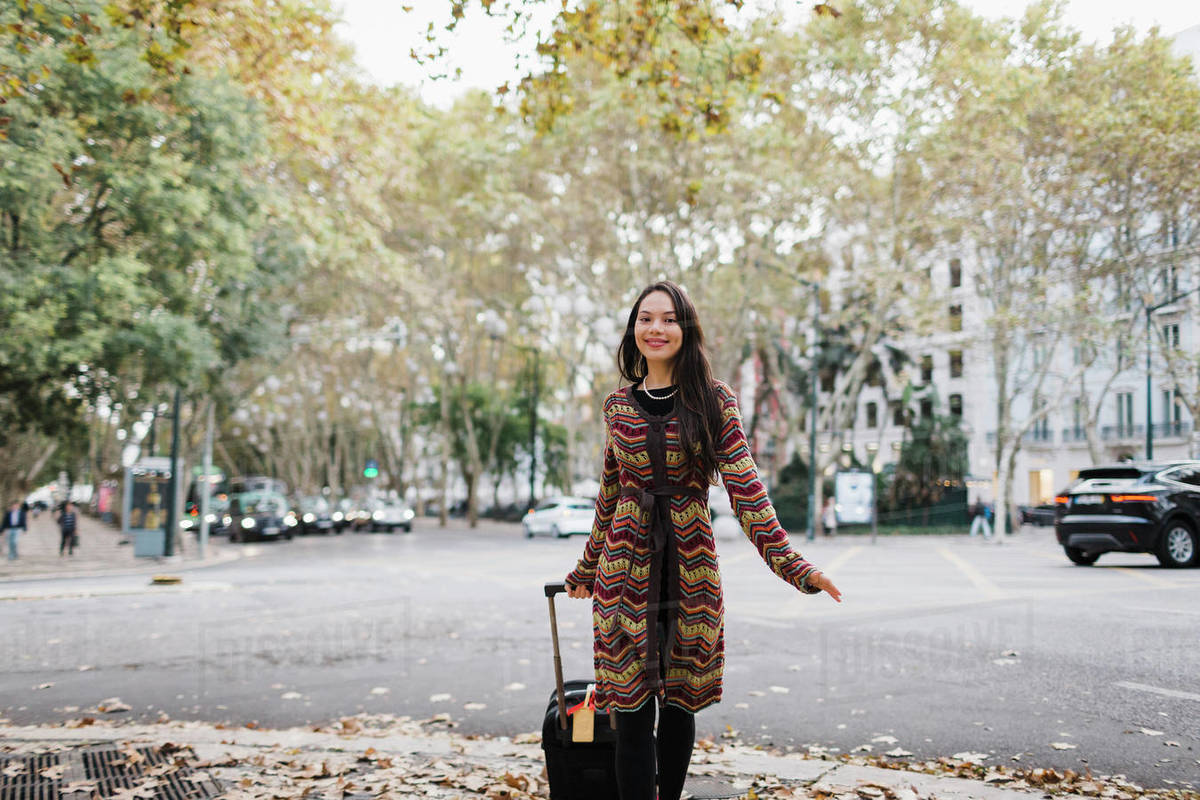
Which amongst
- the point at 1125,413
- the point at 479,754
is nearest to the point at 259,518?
the point at 1125,413

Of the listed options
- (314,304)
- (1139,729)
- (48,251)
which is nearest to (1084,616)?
(1139,729)

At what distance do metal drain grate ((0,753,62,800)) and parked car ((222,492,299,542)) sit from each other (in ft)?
98.5

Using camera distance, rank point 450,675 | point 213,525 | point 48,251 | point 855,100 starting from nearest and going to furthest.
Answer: point 450,675 → point 48,251 → point 855,100 → point 213,525

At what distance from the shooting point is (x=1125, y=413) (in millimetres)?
22188

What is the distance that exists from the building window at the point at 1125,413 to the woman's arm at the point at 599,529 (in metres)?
19.8

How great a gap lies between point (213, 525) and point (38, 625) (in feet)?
99.7

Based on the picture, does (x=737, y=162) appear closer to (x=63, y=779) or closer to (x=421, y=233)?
(x=421, y=233)

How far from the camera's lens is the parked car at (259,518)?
33.4 m

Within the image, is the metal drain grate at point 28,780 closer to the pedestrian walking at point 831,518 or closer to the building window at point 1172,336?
the building window at point 1172,336

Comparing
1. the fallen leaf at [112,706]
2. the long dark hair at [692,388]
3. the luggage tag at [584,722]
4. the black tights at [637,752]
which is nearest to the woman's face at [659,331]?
the long dark hair at [692,388]

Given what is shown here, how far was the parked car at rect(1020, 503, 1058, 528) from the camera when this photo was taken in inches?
1434

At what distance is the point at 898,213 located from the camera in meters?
26.1

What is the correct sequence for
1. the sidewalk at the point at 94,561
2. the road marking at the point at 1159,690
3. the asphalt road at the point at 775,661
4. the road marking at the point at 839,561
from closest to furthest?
the asphalt road at the point at 775,661, the road marking at the point at 1159,690, the road marking at the point at 839,561, the sidewalk at the point at 94,561

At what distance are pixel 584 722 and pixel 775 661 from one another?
14.8ft
